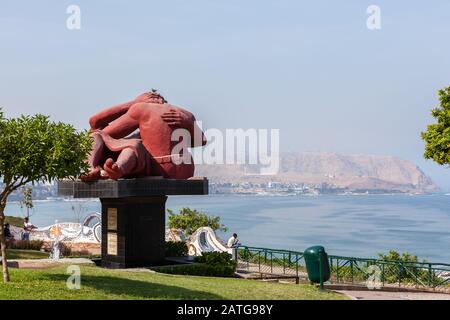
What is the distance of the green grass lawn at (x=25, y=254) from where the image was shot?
81.2ft

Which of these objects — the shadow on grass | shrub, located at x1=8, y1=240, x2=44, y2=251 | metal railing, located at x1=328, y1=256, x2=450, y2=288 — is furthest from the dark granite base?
shrub, located at x1=8, y1=240, x2=44, y2=251

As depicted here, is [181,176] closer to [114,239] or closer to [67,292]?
[114,239]

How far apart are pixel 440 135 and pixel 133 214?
1210 cm

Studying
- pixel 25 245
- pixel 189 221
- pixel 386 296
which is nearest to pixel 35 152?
pixel 386 296

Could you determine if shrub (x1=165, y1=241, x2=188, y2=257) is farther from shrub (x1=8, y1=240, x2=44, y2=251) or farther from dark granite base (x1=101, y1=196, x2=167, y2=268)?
shrub (x1=8, y1=240, x2=44, y2=251)

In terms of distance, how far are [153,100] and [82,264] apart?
6.58 meters

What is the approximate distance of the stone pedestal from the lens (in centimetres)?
2038

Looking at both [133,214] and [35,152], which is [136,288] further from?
[133,214]

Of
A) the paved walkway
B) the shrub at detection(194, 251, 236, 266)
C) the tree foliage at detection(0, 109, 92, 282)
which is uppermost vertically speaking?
the tree foliage at detection(0, 109, 92, 282)

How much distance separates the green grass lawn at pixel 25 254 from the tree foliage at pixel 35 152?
11.5 m

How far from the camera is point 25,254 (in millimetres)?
25609

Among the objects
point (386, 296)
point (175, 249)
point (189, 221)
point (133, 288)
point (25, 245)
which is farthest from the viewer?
point (189, 221)

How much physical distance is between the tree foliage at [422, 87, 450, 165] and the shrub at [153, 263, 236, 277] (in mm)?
9004

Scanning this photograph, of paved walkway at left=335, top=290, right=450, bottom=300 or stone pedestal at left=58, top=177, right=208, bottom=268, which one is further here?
stone pedestal at left=58, top=177, right=208, bottom=268
